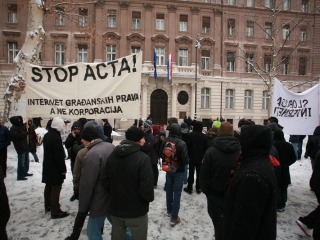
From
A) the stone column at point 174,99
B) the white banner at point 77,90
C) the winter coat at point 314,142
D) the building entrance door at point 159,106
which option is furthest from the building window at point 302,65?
the white banner at point 77,90

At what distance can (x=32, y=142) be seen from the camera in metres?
7.79

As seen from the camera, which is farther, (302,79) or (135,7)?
(302,79)

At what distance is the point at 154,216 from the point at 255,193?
3.24 m

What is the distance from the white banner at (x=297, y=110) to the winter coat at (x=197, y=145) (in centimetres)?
214

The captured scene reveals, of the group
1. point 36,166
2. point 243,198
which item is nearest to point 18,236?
point 243,198

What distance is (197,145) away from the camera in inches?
220

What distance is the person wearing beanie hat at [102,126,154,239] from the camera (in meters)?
2.65

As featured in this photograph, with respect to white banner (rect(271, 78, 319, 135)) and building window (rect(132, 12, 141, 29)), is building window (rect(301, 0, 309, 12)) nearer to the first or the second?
building window (rect(132, 12, 141, 29))

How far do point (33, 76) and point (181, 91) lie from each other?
2082 centimetres

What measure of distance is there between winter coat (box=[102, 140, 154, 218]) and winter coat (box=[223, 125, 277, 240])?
3.60 ft

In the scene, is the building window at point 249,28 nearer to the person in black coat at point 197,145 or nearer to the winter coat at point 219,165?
the person in black coat at point 197,145

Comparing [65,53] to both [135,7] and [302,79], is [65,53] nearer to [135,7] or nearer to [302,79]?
[135,7]

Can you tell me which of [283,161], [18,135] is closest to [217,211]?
[283,161]

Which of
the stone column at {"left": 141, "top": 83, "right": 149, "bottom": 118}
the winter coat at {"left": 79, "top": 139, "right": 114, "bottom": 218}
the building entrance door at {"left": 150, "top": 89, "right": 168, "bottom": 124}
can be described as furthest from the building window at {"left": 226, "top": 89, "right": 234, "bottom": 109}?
the winter coat at {"left": 79, "top": 139, "right": 114, "bottom": 218}
